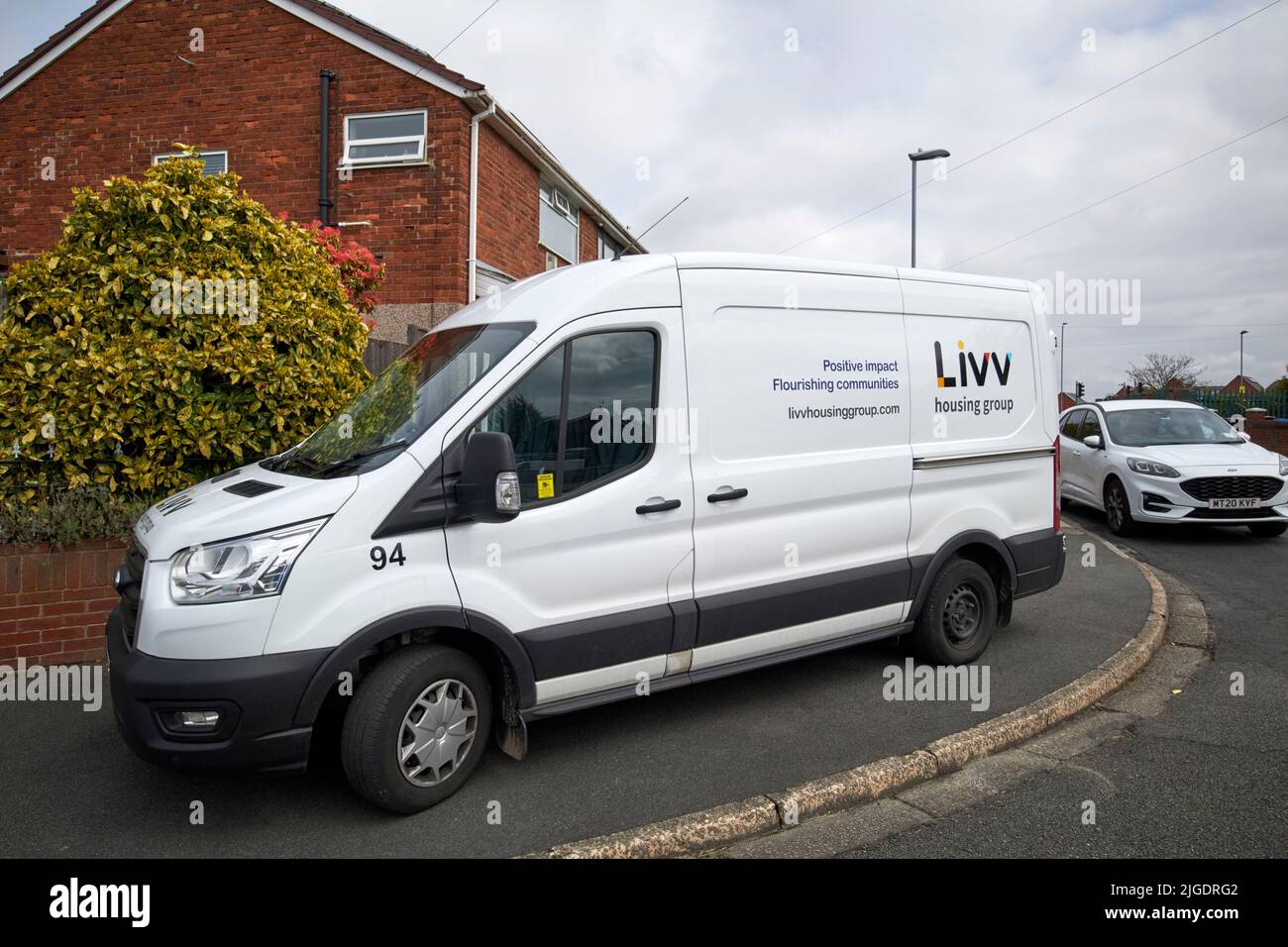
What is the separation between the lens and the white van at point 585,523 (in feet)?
10.9

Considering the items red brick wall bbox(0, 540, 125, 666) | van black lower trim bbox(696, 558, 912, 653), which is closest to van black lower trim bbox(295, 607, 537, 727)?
van black lower trim bbox(696, 558, 912, 653)

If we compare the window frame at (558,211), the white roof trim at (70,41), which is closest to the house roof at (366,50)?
the white roof trim at (70,41)

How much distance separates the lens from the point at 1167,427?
37.3 feet

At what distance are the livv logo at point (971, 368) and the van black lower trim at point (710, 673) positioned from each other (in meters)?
1.48

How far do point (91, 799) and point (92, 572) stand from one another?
1998 millimetres

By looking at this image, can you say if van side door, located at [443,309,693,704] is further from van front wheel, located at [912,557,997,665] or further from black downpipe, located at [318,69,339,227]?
black downpipe, located at [318,69,339,227]

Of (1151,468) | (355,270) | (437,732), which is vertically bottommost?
(437,732)

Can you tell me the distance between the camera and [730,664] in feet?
14.6

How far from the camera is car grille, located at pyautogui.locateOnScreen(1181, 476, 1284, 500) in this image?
988 cm

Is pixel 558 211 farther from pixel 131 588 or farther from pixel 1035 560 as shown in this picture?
pixel 131 588

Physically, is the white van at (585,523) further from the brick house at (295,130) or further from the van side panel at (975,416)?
the brick house at (295,130)

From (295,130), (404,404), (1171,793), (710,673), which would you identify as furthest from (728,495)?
(295,130)

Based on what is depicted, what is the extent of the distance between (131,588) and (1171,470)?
10334 mm
